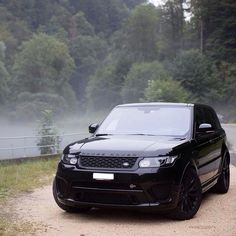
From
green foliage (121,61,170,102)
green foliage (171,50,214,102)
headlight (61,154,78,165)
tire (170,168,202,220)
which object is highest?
headlight (61,154,78,165)

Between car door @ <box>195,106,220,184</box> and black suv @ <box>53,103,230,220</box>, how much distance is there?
0.02m

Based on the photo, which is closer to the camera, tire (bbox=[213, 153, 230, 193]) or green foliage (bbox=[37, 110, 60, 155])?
tire (bbox=[213, 153, 230, 193])

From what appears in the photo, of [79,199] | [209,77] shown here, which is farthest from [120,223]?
[209,77]

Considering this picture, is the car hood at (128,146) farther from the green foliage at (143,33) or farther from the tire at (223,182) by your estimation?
the green foliage at (143,33)

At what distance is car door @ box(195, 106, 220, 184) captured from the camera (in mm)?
8133

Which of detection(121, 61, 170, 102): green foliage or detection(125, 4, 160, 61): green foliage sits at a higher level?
detection(125, 4, 160, 61): green foliage

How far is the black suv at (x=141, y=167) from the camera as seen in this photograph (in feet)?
22.7

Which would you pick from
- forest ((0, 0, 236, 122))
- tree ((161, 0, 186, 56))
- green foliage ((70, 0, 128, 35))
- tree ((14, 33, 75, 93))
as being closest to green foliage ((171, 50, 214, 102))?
forest ((0, 0, 236, 122))

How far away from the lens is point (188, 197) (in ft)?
24.5

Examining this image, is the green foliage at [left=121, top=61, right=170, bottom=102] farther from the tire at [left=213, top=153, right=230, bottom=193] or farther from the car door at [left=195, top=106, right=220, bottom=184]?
the car door at [left=195, top=106, right=220, bottom=184]

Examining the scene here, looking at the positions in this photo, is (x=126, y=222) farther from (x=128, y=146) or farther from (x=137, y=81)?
(x=137, y=81)

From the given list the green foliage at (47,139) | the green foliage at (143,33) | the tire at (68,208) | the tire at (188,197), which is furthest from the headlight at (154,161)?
the green foliage at (143,33)

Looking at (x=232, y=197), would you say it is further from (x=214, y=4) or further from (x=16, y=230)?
(x=214, y=4)

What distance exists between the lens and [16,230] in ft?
22.2
